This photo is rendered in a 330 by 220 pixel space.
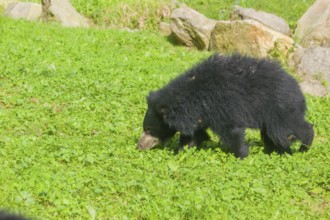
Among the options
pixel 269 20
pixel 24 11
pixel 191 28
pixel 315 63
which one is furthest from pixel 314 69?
pixel 24 11

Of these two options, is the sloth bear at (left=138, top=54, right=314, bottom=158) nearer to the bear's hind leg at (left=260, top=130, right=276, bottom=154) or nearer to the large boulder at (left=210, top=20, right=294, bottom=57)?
the bear's hind leg at (left=260, top=130, right=276, bottom=154)

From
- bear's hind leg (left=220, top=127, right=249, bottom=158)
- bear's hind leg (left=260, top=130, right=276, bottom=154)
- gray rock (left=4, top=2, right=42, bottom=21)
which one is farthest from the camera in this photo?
gray rock (left=4, top=2, right=42, bottom=21)

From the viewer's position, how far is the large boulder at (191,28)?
42.2ft

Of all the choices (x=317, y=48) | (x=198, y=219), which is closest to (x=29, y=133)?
(x=198, y=219)

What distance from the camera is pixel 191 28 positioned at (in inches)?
509

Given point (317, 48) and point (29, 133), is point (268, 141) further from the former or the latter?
point (317, 48)

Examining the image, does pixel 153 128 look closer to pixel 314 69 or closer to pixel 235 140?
pixel 235 140

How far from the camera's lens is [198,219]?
5234mm

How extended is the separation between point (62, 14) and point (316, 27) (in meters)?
5.45

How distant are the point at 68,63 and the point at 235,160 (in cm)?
456

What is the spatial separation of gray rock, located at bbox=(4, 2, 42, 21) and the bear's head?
7.39 metres

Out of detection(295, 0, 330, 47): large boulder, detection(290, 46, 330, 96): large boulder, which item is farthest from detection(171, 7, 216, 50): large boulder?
detection(290, 46, 330, 96): large boulder

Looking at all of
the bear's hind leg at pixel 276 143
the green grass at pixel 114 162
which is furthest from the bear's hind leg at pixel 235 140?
the bear's hind leg at pixel 276 143

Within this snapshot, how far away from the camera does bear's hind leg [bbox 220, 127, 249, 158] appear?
22.2 ft
